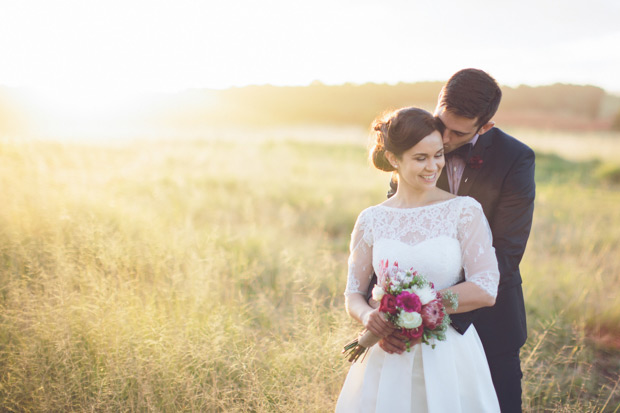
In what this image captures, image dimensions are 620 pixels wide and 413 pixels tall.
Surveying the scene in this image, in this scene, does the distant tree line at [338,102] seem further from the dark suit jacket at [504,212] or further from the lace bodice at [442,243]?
the lace bodice at [442,243]

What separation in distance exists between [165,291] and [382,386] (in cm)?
235

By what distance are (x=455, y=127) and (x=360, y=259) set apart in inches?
38.1

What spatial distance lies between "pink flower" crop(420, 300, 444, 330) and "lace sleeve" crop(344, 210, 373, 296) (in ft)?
2.04

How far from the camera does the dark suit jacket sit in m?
2.65

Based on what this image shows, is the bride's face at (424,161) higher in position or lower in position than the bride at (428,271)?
higher

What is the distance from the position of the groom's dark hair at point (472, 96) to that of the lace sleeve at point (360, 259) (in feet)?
2.66

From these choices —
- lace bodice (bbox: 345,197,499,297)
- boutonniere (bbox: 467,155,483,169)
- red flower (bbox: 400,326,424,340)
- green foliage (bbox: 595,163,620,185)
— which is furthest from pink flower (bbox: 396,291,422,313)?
green foliage (bbox: 595,163,620,185)

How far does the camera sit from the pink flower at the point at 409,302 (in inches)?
79.2

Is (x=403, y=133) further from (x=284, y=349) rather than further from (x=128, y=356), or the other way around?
(x=128, y=356)

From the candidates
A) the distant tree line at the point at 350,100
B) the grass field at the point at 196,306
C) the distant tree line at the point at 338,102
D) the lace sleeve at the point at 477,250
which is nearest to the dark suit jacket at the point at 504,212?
the lace sleeve at the point at 477,250

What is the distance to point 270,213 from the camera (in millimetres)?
8938

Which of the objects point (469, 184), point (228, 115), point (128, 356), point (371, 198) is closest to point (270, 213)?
point (371, 198)

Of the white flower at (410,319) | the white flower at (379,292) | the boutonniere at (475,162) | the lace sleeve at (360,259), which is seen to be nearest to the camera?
the white flower at (410,319)

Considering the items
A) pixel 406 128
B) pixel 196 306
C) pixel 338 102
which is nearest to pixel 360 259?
pixel 406 128
